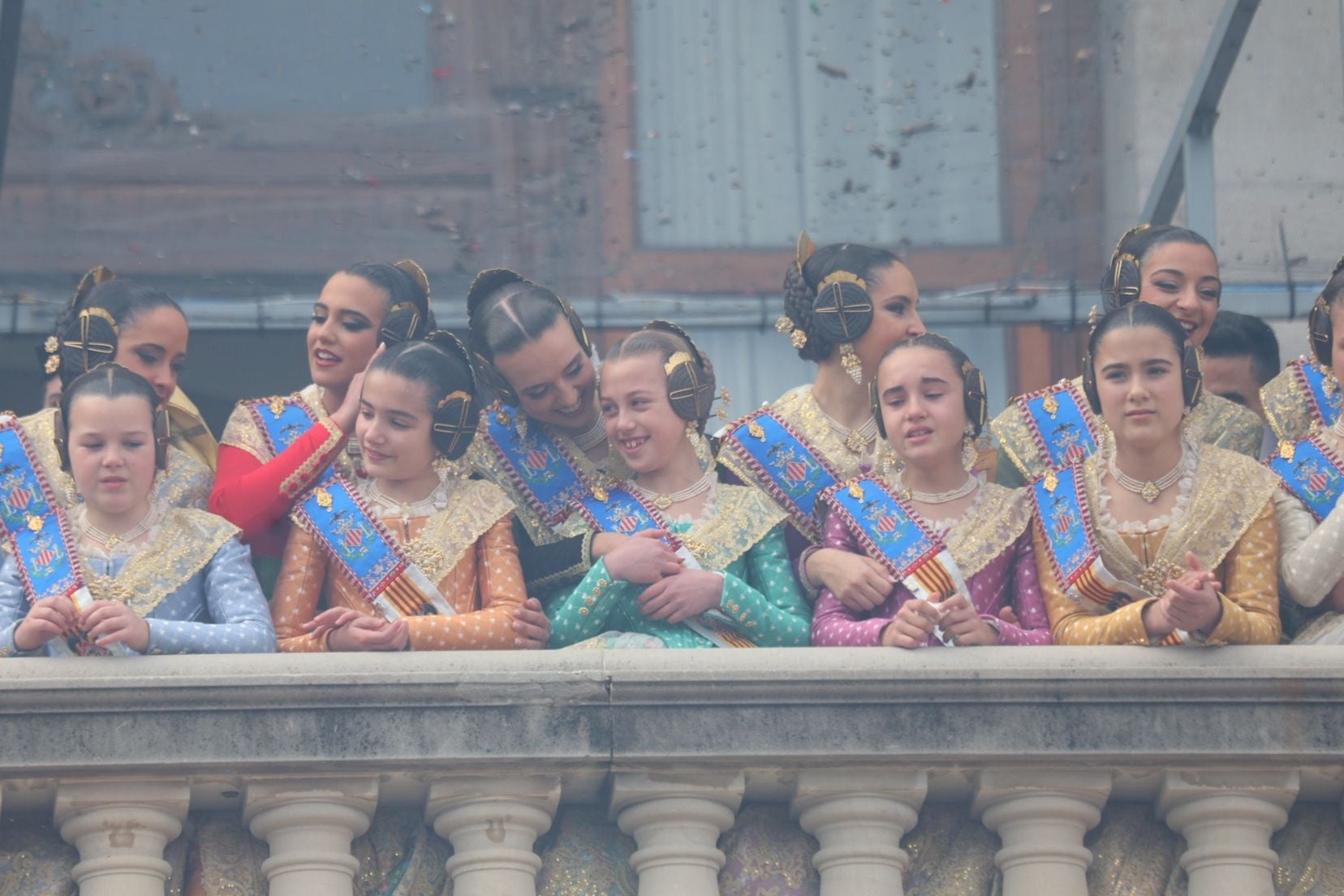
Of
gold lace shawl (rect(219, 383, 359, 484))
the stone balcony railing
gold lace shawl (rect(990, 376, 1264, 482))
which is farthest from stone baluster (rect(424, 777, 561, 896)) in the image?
gold lace shawl (rect(990, 376, 1264, 482))

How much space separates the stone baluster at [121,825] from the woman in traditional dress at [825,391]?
1694 mm

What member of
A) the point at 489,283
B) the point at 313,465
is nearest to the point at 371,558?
the point at 313,465

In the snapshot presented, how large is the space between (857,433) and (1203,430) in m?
0.86

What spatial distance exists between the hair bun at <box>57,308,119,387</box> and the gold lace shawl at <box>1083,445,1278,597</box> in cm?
244

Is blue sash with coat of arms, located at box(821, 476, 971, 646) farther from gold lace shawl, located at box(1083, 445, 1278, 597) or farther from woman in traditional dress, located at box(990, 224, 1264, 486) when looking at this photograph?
woman in traditional dress, located at box(990, 224, 1264, 486)

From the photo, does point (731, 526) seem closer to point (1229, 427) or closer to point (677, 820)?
point (677, 820)

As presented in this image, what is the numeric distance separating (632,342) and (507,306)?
0.37 m

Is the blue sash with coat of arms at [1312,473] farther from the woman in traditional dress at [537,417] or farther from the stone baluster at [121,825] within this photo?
the stone baluster at [121,825]

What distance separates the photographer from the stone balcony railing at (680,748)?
18.6 feet

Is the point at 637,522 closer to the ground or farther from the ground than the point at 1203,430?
closer to the ground

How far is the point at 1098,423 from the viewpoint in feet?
22.1

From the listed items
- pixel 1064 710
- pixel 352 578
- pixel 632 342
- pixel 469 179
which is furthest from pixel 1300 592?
pixel 469 179

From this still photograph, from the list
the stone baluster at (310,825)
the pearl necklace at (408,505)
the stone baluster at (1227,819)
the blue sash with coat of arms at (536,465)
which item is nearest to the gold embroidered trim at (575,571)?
the blue sash with coat of arms at (536,465)

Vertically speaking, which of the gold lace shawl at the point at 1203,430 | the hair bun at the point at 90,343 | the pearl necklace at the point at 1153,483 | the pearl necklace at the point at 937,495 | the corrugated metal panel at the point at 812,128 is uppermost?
the corrugated metal panel at the point at 812,128
